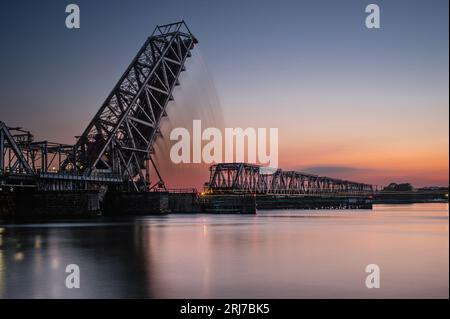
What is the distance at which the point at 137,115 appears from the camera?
185ft

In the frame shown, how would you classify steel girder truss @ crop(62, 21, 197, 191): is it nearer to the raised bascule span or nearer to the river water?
the raised bascule span

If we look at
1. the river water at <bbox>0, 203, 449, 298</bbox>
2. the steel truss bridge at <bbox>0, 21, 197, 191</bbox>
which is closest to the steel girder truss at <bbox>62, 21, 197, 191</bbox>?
the steel truss bridge at <bbox>0, 21, 197, 191</bbox>

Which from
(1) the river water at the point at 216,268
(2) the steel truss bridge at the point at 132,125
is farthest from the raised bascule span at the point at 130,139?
(1) the river water at the point at 216,268

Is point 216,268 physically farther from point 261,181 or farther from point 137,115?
point 261,181

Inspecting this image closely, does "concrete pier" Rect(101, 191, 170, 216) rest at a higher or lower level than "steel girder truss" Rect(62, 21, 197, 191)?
lower

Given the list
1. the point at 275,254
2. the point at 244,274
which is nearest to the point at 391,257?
the point at 275,254

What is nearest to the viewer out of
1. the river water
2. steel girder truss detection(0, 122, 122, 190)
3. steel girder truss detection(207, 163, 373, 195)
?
the river water

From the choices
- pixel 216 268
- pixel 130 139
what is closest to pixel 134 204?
pixel 130 139

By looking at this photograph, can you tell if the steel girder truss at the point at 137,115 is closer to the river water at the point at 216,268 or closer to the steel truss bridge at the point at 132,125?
the steel truss bridge at the point at 132,125

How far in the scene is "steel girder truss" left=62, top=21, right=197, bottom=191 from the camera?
53188mm

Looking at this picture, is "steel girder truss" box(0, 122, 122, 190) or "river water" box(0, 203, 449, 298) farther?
"steel girder truss" box(0, 122, 122, 190)
